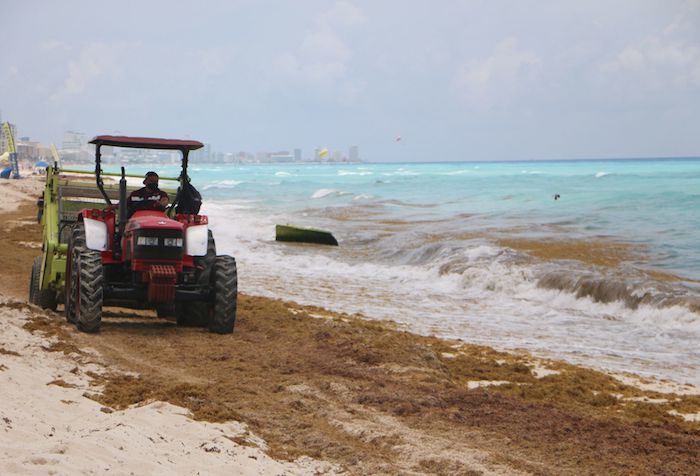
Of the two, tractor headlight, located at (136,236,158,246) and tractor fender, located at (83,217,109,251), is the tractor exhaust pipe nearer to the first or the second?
tractor fender, located at (83,217,109,251)

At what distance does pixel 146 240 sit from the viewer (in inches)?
333

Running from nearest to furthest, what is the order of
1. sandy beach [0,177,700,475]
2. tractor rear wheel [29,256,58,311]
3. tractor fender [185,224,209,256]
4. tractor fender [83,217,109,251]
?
1. sandy beach [0,177,700,475]
2. tractor fender [83,217,109,251]
3. tractor fender [185,224,209,256]
4. tractor rear wheel [29,256,58,311]

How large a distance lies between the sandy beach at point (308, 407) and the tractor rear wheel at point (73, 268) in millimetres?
201

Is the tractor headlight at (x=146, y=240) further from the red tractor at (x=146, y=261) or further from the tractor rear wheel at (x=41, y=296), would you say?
the tractor rear wheel at (x=41, y=296)

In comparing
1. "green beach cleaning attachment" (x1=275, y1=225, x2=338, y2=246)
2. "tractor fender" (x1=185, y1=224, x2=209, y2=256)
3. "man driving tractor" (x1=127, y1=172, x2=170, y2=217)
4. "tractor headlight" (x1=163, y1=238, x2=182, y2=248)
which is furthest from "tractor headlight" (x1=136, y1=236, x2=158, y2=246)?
"green beach cleaning attachment" (x1=275, y1=225, x2=338, y2=246)

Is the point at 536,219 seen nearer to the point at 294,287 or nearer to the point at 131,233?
the point at 294,287

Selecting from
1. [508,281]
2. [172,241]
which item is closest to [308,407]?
[172,241]

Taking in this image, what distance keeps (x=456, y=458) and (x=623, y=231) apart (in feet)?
71.6

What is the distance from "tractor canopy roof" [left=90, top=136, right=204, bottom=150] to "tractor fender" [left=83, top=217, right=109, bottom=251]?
35.6 inches

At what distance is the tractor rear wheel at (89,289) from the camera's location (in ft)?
28.0

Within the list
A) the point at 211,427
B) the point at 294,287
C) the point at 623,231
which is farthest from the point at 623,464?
the point at 623,231

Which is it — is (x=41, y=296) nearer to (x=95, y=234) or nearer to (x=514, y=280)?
(x=95, y=234)

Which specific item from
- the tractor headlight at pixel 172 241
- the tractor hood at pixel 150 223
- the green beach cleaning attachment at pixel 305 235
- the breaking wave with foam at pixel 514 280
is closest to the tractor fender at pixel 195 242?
the tractor hood at pixel 150 223

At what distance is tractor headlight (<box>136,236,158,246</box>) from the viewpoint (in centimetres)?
846
